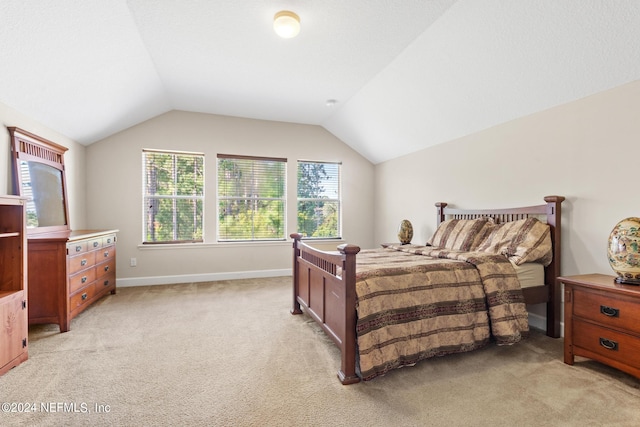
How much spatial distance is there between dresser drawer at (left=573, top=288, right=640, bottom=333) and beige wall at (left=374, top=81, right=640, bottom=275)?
0.54 m

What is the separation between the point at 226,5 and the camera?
94.0 inches

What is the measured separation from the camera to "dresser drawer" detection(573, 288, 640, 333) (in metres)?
1.87

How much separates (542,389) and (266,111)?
4439 mm

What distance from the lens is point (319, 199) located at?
5.50 metres

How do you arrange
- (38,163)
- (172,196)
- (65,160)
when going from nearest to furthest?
(38,163), (65,160), (172,196)

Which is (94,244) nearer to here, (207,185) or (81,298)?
(81,298)

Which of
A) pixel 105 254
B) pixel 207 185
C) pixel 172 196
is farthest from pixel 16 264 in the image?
pixel 207 185

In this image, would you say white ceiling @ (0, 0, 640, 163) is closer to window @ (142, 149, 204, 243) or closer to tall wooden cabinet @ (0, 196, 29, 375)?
window @ (142, 149, 204, 243)

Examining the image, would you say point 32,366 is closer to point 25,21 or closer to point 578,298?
point 25,21

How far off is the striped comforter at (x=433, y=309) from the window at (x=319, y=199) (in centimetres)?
293

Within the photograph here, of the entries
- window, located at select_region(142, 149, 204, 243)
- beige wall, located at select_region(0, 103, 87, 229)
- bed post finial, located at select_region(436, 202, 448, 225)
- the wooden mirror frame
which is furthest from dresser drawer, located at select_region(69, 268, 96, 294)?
bed post finial, located at select_region(436, 202, 448, 225)

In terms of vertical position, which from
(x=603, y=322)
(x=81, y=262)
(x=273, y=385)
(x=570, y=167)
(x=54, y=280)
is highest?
(x=570, y=167)

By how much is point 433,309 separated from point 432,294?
4.1 inches

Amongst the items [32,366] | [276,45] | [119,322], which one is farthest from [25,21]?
[119,322]
